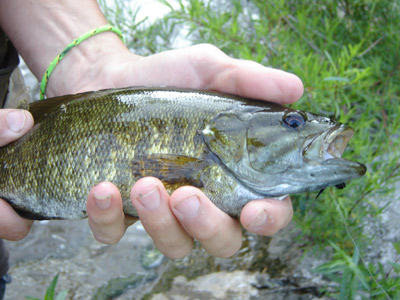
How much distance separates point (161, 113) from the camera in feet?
6.72

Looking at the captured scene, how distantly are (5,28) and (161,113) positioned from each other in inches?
62.6

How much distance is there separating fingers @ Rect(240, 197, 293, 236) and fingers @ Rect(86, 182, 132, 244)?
0.59 m

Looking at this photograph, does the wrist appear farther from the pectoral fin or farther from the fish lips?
the fish lips

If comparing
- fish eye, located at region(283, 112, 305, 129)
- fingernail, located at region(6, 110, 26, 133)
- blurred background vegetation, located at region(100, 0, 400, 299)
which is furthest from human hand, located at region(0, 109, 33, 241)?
blurred background vegetation, located at region(100, 0, 400, 299)

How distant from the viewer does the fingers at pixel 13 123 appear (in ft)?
6.99

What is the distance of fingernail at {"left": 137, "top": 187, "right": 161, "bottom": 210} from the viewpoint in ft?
6.03

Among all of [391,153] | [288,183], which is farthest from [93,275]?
[391,153]

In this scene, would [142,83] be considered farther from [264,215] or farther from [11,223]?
[264,215]

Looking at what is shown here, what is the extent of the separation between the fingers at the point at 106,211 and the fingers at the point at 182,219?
11cm

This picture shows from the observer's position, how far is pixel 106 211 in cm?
193

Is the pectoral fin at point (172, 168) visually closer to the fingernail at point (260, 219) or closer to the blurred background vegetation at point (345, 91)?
the fingernail at point (260, 219)

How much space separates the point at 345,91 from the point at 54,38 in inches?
88.2

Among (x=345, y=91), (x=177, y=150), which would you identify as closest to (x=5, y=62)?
(x=177, y=150)

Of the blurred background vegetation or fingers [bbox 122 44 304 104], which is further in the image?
the blurred background vegetation
